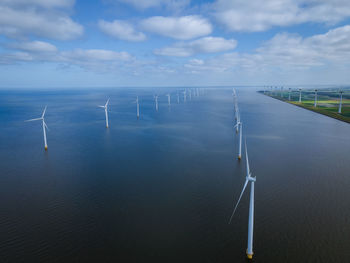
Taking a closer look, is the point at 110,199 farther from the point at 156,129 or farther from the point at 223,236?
the point at 156,129

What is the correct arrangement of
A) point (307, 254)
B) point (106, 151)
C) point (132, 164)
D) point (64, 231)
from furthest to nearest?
point (106, 151) < point (132, 164) < point (64, 231) < point (307, 254)

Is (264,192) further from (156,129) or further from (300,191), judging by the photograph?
(156,129)

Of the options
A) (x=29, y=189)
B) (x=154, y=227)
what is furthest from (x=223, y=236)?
(x=29, y=189)

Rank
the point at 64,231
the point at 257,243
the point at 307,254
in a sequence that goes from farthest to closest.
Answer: the point at 64,231, the point at 257,243, the point at 307,254

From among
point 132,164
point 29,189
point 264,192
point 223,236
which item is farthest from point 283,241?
point 29,189

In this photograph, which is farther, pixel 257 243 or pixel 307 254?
pixel 257 243

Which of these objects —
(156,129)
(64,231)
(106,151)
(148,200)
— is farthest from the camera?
Answer: (156,129)
